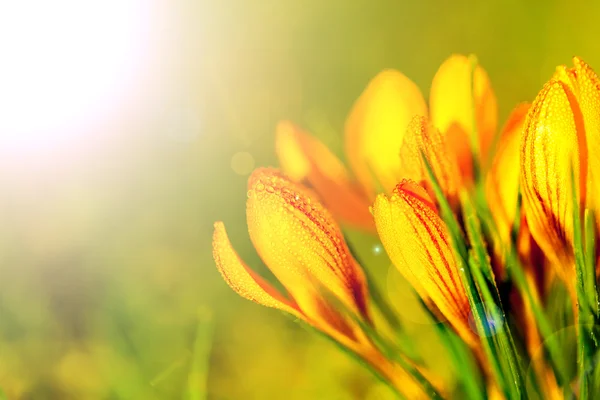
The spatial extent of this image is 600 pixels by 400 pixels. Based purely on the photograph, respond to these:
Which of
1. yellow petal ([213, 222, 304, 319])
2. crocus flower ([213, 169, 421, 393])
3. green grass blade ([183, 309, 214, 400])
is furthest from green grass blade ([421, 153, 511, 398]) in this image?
green grass blade ([183, 309, 214, 400])

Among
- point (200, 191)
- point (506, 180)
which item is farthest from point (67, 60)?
point (506, 180)

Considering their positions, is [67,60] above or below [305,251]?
above

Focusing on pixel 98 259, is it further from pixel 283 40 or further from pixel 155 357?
pixel 283 40

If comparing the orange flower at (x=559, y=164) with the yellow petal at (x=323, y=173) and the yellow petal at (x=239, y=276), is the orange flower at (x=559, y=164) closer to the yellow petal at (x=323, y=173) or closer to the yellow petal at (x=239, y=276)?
the yellow petal at (x=323, y=173)

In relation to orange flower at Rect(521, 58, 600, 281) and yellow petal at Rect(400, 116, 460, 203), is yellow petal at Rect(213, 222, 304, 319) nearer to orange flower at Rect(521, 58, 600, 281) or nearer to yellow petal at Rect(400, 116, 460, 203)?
yellow petal at Rect(400, 116, 460, 203)

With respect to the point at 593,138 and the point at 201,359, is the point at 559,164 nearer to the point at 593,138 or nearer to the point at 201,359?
the point at 593,138

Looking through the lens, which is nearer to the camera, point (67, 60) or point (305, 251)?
point (305, 251)

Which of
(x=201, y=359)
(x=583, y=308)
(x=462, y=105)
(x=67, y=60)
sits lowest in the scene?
(x=583, y=308)
